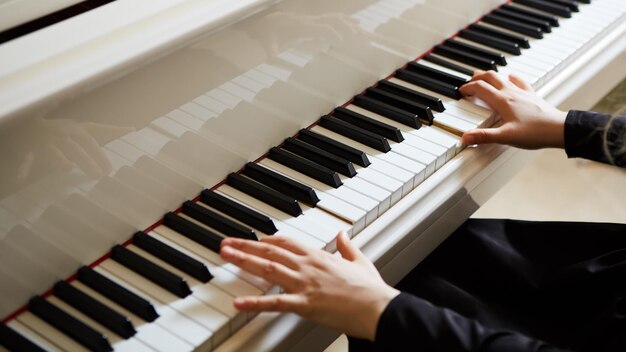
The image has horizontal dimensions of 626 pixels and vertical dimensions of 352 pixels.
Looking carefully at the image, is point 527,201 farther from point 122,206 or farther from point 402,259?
point 122,206

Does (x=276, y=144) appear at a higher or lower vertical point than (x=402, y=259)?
higher

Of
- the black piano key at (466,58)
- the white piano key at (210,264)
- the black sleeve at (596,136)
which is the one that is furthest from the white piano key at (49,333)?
the black piano key at (466,58)

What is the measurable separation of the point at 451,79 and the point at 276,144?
1.61 feet

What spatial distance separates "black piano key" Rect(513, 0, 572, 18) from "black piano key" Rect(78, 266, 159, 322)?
4.77ft

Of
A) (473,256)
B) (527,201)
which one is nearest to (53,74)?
(473,256)

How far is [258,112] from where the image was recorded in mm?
1496

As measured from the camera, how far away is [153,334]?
46.8 inches

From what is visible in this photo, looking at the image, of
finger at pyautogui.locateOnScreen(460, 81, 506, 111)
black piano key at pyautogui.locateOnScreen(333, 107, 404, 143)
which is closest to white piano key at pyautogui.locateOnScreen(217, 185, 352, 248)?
black piano key at pyautogui.locateOnScreen(333, 107, 404, 143)

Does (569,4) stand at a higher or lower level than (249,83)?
lower

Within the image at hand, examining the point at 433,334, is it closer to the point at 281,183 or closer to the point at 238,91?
the point at 281,183

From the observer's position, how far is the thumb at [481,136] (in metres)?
1.65

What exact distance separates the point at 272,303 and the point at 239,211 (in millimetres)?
257

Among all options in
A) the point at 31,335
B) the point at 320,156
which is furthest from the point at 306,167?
the point at 31,335

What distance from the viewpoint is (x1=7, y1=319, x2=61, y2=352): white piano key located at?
3.87ft
